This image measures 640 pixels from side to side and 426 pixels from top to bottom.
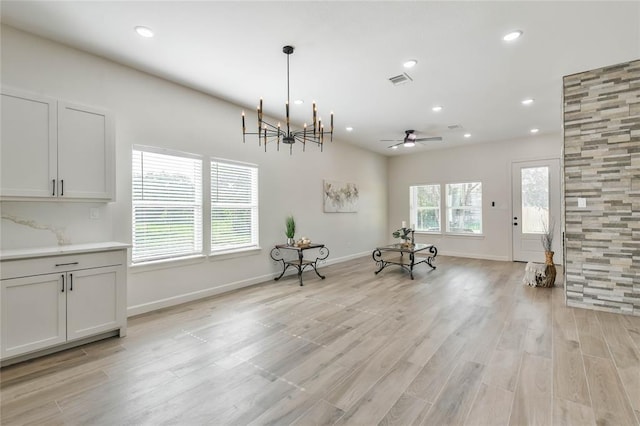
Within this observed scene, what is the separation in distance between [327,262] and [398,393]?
4758mm

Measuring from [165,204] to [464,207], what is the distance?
7.07 meters

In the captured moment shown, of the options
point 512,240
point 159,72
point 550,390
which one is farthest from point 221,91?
point 512,240

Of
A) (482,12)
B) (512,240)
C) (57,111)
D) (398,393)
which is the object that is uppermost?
(482,12)

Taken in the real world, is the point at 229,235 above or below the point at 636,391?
above

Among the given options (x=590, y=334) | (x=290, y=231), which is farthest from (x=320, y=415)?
(x=290, y=231)

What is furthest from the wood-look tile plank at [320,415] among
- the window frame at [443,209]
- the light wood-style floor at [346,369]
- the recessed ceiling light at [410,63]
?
the window frame at [443,209]

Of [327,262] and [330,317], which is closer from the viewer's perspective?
[330,317]

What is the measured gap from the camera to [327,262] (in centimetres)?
679

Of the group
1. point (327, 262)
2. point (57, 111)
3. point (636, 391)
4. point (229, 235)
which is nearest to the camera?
point (636, 391)

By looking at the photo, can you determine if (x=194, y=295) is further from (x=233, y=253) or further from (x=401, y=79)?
(x=401, y=79)

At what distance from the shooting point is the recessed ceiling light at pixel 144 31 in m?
2.84

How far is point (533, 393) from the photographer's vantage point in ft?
6.64

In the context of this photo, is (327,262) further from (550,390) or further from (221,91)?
(550,390)

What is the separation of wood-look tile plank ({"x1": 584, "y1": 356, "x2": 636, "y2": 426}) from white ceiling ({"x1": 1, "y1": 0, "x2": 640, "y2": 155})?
118 inches
